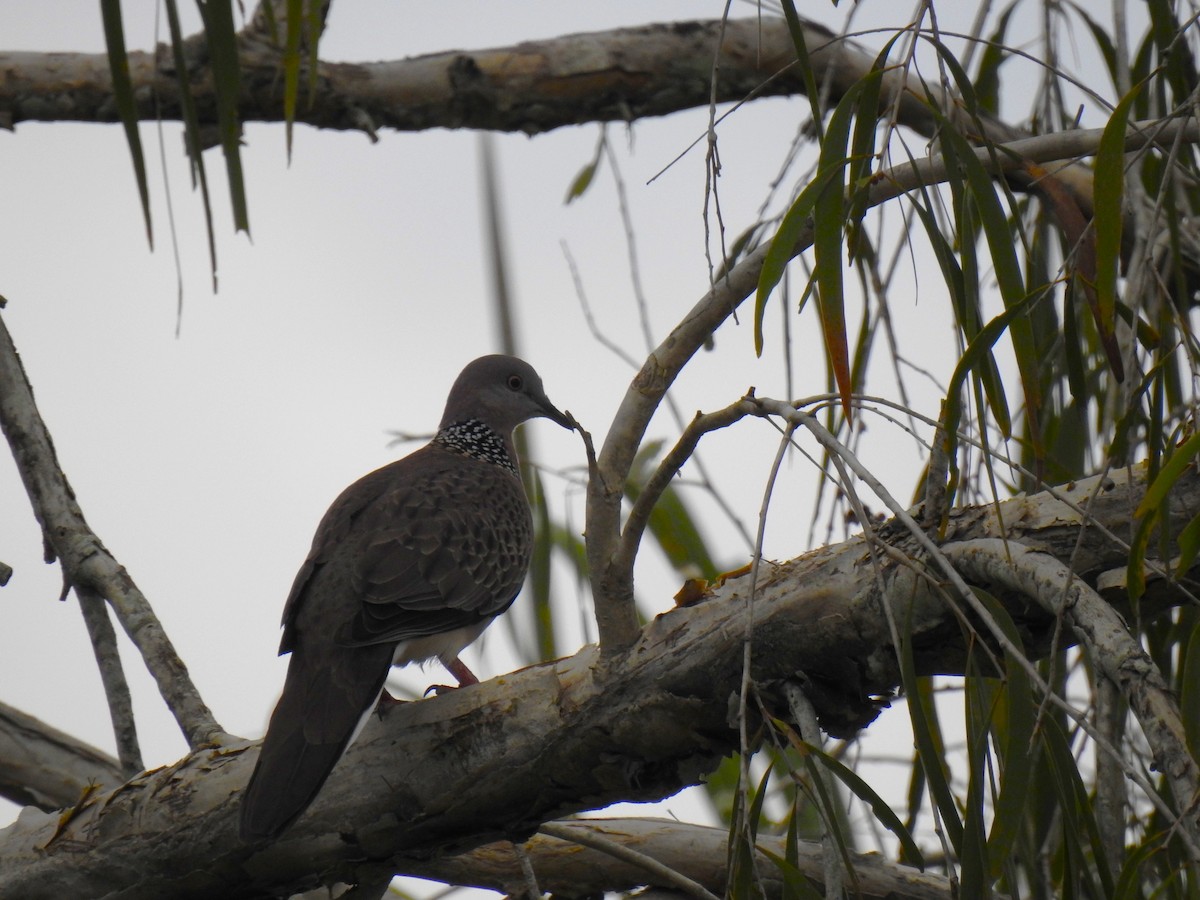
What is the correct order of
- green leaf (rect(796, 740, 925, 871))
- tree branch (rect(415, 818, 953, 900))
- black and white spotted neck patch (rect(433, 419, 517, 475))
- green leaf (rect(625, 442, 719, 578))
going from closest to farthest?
green leaf (rect(796, 740, 925, 871)), tree branch (rect(415, 818, 953, 900)), green leaf (rect(625, 442, 719, 578)), black and white spotted neck patch (rect(433, 419, 517, 475))

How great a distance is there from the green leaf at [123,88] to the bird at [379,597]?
1.07m

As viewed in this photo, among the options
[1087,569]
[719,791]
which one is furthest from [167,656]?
[1087,569]

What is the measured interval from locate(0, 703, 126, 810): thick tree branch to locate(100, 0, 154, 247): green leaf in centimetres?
196

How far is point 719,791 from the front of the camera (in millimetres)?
3785

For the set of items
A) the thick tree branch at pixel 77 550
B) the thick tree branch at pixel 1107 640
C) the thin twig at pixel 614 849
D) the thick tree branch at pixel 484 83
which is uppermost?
the thick tree branch at pixel 484 83

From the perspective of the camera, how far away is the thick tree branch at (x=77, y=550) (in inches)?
111

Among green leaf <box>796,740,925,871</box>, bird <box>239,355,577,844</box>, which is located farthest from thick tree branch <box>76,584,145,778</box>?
green leaf <box>796,740,925,871</box>

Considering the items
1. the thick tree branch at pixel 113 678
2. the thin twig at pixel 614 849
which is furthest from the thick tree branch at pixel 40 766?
the thin twig at pixel 614 849

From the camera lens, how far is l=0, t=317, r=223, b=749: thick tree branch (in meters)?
2.82

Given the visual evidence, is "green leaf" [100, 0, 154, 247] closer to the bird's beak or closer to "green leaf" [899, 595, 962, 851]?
"green leaf" [899, 595, 962, 851]

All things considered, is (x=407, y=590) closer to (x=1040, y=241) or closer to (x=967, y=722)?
(x=967, y=722)

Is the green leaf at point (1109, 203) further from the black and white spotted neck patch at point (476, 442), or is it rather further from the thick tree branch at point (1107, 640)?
the black and white spotted neck patch at point (476, 442)

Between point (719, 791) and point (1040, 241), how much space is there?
1848mm

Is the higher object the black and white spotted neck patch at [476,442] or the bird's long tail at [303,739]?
the black and white spotted neck patch at [476,442]
